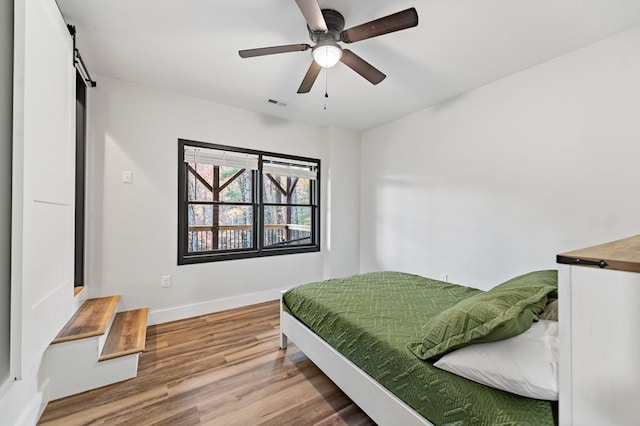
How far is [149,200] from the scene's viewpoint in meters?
2.92

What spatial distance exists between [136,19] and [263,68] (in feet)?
3.26

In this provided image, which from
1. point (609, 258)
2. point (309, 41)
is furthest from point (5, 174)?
point (609, 258)

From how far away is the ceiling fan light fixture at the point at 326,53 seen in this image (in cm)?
183

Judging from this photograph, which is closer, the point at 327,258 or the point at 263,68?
the point at 263,68

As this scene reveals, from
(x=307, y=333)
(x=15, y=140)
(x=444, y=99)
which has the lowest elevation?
(x=307, y=333)

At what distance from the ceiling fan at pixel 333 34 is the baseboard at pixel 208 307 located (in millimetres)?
2676

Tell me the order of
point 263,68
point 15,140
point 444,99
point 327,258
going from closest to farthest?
point 15,140 < point 263,68 < point 444,99 < point 327,258

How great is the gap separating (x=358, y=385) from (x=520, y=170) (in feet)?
8.11

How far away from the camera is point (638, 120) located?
1955 millimetres

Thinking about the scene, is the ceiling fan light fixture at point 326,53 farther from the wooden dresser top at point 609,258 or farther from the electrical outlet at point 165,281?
the electrical outlet at point 165,281

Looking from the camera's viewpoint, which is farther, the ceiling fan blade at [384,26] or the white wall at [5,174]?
the ceiling fan blade at [384,26]

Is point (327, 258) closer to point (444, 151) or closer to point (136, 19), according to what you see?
point (444, 151)

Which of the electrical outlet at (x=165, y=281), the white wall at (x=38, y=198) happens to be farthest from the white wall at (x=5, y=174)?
the electrical outlet at (x=165, y=281)

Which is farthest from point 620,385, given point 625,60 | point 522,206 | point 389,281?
point 625,60
